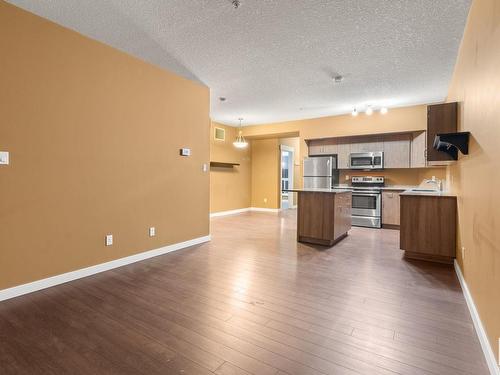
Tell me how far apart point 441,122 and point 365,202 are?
10.2ft

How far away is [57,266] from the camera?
2.78 meters

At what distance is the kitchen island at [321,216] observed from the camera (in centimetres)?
430

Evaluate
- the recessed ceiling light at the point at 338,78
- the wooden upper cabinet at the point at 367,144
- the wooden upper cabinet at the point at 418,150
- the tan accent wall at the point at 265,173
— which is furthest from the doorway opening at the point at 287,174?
the recessed ceiling light at the point at 338,78

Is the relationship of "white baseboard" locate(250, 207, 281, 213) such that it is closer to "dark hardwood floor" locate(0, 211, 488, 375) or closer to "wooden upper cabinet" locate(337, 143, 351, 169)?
"wooden upper cabinet" locate(337, 143, 351, 169)

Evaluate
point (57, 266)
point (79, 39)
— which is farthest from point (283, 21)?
point (57, 266)

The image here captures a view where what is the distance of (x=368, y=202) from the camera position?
6.19 metres

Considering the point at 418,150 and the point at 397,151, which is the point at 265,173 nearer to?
the point at 397,151

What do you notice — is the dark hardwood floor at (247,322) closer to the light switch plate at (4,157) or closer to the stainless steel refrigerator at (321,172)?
the light switch plate at (4,157)

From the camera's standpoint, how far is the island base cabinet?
169 inches

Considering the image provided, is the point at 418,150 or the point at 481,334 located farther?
the point at 418,150

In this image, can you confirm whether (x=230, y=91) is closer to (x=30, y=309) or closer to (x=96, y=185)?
(x=96, y=185)

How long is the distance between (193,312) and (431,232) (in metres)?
3.16

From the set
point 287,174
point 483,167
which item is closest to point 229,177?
point 287,174

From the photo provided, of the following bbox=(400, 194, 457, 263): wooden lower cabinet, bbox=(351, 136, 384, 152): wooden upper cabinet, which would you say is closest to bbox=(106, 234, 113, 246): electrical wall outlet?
bbox=(400, 194, 457, 263): wooden lower cabinet
